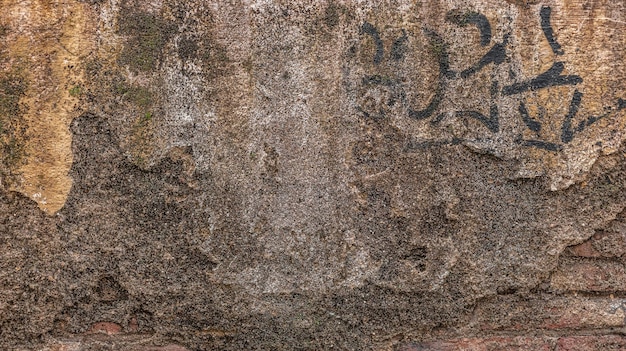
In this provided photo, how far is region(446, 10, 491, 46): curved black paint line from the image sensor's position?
53.7 inches

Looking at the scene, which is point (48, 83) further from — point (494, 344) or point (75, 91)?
point (494, 344)

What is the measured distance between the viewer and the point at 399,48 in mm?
1363

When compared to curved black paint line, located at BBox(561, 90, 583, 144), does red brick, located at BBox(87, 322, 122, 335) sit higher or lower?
lower

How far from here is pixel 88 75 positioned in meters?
1.34

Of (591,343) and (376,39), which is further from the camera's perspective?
(591,343)

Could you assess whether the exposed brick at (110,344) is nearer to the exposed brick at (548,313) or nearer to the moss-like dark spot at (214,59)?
the moss-like dark spot at (214,59)

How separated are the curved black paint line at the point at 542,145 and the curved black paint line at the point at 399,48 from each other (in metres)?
0.36

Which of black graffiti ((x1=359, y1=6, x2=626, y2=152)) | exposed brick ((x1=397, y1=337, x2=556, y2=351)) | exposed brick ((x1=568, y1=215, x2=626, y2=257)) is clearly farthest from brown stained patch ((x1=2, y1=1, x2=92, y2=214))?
exposed brick ((x1=568, y1=215, x2=626, y2=257))

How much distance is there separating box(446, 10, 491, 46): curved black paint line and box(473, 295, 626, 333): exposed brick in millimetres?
655

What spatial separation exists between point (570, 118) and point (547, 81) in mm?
104

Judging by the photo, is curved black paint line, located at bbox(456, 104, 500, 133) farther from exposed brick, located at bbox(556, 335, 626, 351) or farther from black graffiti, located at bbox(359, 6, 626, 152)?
exposed brick, located at bbox(556, 335, 626, 351)

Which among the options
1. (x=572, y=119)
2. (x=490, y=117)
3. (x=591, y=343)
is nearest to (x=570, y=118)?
(x=572, y=119)

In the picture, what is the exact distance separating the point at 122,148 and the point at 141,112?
0.31 feet

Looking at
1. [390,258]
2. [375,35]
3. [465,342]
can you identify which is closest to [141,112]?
[375,35]
